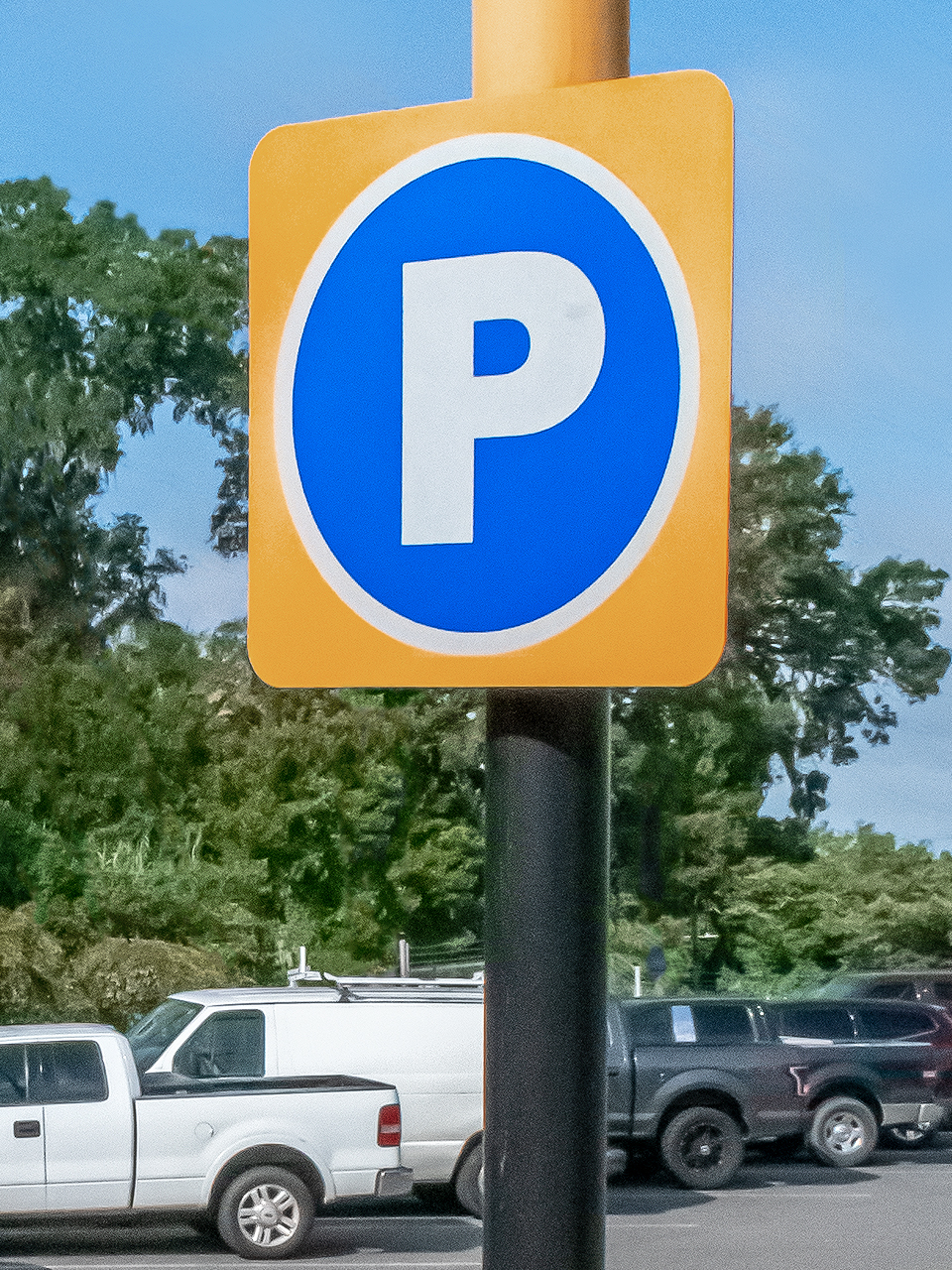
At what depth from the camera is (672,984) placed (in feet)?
108

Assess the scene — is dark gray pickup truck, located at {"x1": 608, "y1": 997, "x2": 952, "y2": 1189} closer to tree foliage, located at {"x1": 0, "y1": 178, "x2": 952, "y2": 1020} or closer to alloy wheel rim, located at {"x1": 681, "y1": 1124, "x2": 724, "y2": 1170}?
alloy wheel rim, located at {"x1": 681, "y1": 1124, "x2": 724, "y2": 1170}

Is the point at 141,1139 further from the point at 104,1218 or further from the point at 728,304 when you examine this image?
the point at 728,304

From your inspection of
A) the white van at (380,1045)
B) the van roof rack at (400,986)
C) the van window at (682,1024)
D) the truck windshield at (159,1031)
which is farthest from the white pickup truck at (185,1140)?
the van window at (682,1024)

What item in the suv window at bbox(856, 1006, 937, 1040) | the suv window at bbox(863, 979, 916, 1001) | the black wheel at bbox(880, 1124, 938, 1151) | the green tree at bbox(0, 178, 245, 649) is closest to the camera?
the suv window at bbox(856, 1006, 937, 1040)

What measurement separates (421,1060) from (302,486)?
39.2 feet

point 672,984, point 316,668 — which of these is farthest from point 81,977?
point 316,668

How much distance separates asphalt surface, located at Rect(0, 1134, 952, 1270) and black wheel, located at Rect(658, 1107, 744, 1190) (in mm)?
193

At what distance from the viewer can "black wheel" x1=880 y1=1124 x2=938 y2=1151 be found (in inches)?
746

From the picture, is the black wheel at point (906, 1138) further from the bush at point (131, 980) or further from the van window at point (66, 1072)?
the van window at point (66, 1072)

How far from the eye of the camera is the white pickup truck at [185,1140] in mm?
11625

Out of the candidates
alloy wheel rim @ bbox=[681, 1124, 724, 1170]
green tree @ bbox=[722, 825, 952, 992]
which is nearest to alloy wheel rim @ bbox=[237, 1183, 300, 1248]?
alloy wheel rim @ bbox=[681, 1124, 724, 1170]

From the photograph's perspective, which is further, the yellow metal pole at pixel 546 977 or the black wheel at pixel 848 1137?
the black wheel at pixel 848 1137

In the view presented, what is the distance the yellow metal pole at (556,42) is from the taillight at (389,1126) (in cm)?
1111

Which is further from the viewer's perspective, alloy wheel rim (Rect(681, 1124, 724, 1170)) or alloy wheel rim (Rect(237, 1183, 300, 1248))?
Answer: alloy wheel rim (Rect(681, 1124, 724, 1170))
